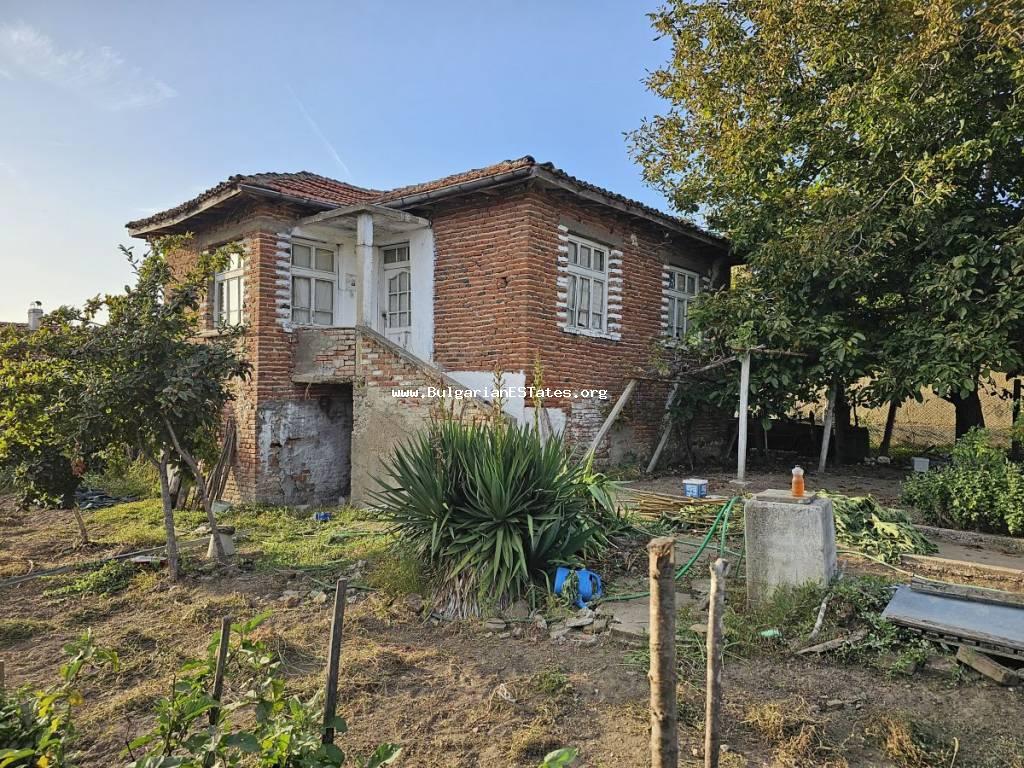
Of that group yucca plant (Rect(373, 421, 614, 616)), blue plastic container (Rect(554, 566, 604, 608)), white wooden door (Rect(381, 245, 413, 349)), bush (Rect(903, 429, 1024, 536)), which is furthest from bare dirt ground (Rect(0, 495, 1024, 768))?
white wooden door (Rect(381, 245, 413, 349))

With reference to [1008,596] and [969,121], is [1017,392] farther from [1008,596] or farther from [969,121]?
[1008,596]

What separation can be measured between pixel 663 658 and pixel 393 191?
1080cm

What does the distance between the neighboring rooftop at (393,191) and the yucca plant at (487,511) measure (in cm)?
484

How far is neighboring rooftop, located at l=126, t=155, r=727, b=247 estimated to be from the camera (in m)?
8.94

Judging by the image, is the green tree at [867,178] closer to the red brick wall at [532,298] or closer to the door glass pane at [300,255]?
the red brick wall at [532,298]

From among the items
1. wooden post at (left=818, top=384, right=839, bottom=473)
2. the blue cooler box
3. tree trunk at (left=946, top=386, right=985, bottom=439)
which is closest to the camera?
the blue cooler box

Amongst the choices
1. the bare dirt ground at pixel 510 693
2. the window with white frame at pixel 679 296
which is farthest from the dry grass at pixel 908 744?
the window with white frame at pixel 679 296

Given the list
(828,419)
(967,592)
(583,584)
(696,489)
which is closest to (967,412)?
(828,419)

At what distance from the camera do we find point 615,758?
9.46ft

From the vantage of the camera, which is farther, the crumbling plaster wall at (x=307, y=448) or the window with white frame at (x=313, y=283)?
the window with white frame at (x=313, y=283)

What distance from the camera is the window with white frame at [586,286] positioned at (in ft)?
33.6

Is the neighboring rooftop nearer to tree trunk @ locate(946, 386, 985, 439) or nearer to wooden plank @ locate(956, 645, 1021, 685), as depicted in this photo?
tree trunk @ locate(946, 386, 985, 439)

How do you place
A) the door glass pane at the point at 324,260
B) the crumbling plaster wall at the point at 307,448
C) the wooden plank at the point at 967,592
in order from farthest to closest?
1. the door glass pane at the point at 324,260
2. the crumbling plaster wall at the point at 307,448
3. the wooden plank at the point at 967,592

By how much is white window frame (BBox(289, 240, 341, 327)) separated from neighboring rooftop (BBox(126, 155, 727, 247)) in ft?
2.83
